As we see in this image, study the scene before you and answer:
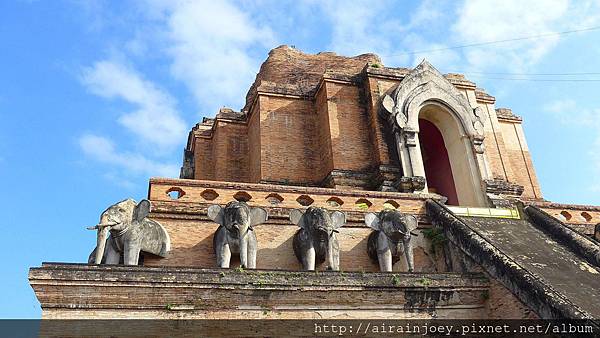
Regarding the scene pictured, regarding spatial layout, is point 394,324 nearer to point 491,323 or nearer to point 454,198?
point 491,323

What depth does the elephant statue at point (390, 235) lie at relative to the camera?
32.2ft

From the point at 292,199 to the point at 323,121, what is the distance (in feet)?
16.2

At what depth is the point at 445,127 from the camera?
1591 cm

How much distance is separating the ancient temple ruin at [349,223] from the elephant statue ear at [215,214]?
0.03 m

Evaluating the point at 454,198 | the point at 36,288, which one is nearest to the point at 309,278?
the point at 36,288

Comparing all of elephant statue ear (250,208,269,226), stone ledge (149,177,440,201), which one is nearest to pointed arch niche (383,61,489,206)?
stone ledge (149,177,440,201)

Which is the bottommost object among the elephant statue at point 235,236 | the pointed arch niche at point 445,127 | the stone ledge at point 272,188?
the elephant statue at point 235,236

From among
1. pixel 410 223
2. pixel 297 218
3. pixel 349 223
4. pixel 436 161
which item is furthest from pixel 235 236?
pixel 436 161

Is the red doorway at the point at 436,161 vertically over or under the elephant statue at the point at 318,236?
over

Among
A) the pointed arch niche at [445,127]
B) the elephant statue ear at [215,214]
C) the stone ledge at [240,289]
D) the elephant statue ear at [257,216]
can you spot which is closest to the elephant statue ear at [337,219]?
the elephant statue ear at [257,216]

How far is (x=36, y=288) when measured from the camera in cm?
682

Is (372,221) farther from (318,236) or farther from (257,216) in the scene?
(257,216)

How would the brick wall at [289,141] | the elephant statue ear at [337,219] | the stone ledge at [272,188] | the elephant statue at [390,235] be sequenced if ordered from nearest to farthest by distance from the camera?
the elephant statue ear at [337,219]
the elephant statue at [390,235]
the stone ledge at [272,188]
the brick wall at [289,141]

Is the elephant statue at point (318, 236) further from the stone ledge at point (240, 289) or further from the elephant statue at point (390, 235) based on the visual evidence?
the stone ledge at point (240, 289)
